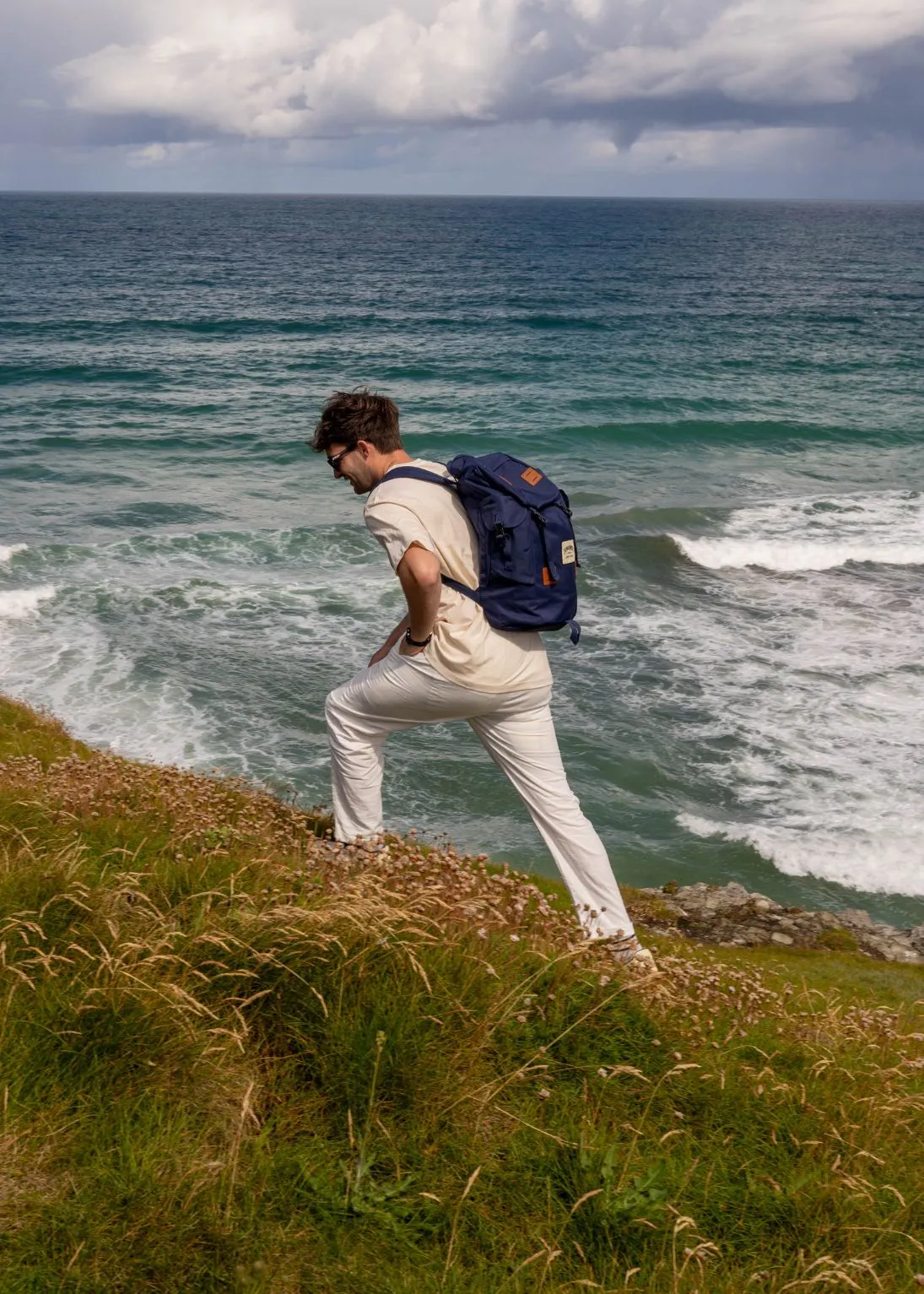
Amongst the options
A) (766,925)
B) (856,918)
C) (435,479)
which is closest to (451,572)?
(435,479)

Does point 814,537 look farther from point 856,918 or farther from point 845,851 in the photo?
point 856,918

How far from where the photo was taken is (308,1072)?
366 centimetres

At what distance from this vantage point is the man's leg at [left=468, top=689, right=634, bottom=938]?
198 inches

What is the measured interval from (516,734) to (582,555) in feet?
50.7

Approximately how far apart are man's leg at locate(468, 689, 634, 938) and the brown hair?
1.37 m

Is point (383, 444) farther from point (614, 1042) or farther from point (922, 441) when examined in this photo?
point (922, 441)

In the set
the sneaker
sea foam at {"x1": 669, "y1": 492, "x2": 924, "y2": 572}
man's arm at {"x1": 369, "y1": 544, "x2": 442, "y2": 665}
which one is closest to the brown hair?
man's arm at {"x1": 369, "y1": 544, "x2": 442, "y2": 665}

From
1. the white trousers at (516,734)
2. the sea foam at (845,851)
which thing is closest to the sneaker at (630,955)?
the white trousers at (516,734)

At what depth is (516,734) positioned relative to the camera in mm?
5066

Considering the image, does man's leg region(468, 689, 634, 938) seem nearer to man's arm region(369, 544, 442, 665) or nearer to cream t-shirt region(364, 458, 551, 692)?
cream t-shirt region(364, 458, 551, 692)

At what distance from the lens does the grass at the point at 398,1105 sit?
304 centimetres

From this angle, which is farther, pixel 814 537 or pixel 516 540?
pixel 814 537

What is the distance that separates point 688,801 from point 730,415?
81.8 ft

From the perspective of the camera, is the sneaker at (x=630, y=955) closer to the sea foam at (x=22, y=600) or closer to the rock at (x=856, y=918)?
the rock at (x=856, y=918)
